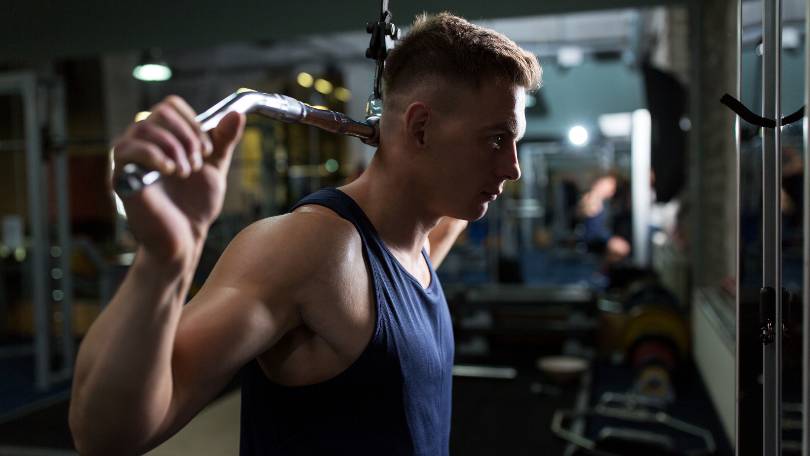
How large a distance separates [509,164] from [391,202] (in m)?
0.21

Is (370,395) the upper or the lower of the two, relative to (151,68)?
lower

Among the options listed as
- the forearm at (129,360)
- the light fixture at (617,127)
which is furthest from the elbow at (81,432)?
the light fixture at (617,127)

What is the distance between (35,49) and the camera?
3.60 feet

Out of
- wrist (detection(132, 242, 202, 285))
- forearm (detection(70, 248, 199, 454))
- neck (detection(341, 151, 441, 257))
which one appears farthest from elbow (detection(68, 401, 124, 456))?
neck (detection(341, 151, 441, 257))

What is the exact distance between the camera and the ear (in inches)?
38.2

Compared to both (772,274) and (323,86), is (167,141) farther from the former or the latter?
(323,86)

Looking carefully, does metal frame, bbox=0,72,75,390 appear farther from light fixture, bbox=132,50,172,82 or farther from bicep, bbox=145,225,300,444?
bicep, bbox=145,225,300,444

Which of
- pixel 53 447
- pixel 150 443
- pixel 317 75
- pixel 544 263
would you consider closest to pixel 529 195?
pixel 544 263

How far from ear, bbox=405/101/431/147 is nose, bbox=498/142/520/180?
12 cm

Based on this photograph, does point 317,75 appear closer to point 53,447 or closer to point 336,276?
point 53,447

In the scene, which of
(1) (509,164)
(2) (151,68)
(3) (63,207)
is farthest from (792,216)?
(2) (151,68)

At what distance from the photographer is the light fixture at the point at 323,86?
8.95m

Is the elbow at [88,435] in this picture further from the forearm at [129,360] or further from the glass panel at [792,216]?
the glass panel at [792,216]

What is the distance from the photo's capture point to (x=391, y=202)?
1.05 meters
